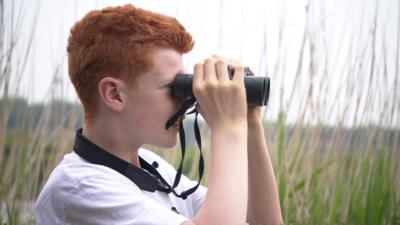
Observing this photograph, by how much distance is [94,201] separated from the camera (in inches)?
34.1

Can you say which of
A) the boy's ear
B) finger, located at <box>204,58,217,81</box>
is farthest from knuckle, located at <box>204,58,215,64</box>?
the boy's ear

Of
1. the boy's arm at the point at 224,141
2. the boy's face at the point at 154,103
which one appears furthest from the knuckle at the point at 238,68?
the boy's face at the point at 154,103

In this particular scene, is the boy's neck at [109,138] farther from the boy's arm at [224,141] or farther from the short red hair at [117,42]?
the boy's arm at [224,141]

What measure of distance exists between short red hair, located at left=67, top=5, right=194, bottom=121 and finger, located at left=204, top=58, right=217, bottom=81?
9cm

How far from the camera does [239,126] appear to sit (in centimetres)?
89

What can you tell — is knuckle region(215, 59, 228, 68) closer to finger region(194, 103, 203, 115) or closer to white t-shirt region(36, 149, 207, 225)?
finger region(194, 103, 203, 115)

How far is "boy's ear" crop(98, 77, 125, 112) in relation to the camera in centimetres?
95

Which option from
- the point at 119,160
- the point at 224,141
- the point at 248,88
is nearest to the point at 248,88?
the point at 248,88

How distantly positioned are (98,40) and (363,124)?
152cm

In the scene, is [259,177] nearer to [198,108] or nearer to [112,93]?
[198,108]

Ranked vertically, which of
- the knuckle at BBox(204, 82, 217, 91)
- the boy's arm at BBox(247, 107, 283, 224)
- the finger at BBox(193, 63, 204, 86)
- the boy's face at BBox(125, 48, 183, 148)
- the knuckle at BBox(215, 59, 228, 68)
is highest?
the knuckle at BBox(215, 59, 228, 68)

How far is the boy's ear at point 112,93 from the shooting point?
955mm

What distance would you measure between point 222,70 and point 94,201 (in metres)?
0.26

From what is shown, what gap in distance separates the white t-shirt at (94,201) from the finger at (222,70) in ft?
0.66
